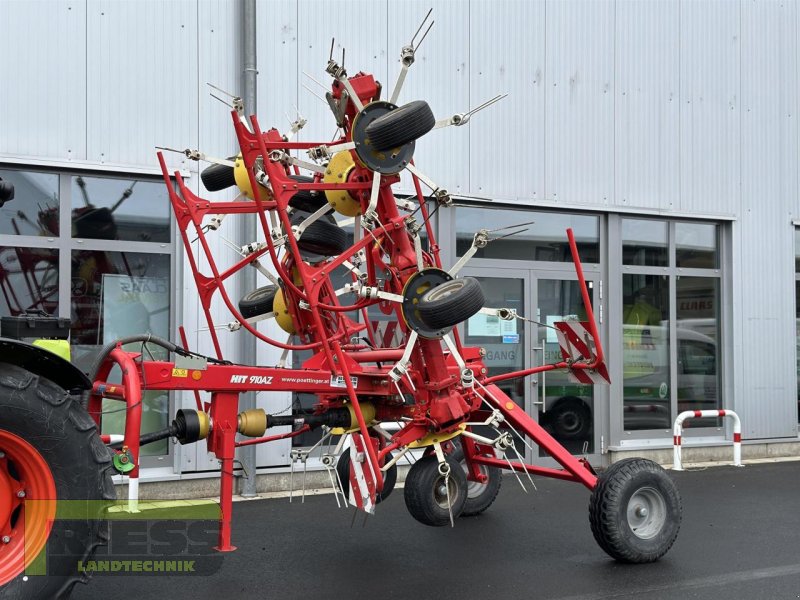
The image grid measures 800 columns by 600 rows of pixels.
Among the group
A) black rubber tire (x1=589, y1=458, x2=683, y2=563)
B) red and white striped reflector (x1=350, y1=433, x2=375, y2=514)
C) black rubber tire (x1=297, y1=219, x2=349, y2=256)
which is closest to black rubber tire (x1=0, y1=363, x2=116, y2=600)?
red and white striped reflector (x1=350, y1=433, x2=375, y2=514)

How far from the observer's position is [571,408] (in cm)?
1037

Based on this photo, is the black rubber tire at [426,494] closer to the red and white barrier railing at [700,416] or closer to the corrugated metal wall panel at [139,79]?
the corrugated metal wall panel at [139,79]

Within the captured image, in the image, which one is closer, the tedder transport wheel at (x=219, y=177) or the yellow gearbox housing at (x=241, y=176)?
the yellow gearbox housing at (x=241, y=176)

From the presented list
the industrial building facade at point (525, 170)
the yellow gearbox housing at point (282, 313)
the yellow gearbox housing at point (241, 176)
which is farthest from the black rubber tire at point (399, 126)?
the industrial building facade at point (525, 170)

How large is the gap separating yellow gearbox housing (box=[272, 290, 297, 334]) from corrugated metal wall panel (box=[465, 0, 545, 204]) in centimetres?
415

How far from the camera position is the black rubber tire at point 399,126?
498 centimetres

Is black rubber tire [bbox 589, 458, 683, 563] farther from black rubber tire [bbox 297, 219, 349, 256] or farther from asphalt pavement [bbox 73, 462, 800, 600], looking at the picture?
black rubber tire [bbox 297, 219, 349, 256]

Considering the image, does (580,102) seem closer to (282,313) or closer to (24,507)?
(282,313)

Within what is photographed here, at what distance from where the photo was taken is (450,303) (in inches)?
201

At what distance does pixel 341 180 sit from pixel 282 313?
1.04m

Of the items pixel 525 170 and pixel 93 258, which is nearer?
pixel 93 258

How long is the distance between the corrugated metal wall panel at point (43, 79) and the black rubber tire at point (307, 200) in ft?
9.74

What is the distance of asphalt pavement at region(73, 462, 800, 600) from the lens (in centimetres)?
533

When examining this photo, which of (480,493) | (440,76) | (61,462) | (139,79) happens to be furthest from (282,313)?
(440,76)
